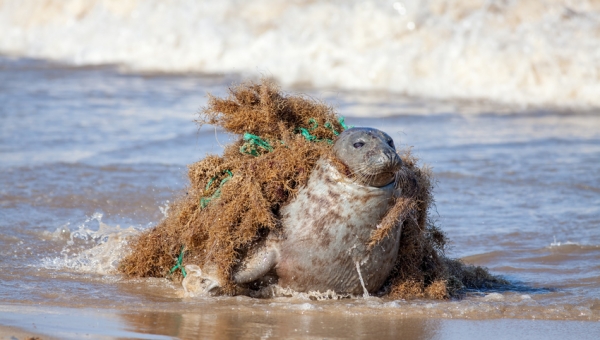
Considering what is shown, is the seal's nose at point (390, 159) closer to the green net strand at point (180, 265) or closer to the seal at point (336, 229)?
the seal at point (336, 229)

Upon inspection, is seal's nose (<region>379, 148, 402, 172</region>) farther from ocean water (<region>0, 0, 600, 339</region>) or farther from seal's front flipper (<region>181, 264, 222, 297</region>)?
seal's front flipper (<region>181, 264, 222, 297</region>)

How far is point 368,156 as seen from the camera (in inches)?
164

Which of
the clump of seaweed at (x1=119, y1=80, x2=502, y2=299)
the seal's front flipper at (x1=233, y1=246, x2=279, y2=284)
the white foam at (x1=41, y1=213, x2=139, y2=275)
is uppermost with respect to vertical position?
the clump of seaweed at (x1=119, y1=80, x2=502, y2=299)

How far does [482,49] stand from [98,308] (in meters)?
12.6

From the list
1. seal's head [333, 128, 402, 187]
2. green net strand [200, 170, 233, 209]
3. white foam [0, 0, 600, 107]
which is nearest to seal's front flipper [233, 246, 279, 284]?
green net strand [200, 170, 233, 209]

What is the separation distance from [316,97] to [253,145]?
424 centimetres

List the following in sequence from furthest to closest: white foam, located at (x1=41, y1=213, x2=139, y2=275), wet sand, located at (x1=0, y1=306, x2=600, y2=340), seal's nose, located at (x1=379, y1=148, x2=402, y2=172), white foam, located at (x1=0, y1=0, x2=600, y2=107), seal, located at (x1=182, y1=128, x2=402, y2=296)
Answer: white foam, located at (x1=0, y1=0, x2=600, y2=107) < white foam, located at (x1=41, y1=213, x2=139, y2=275) < seal, located at (x1=182, y1=128, x2=402, y2=296) < seal's nose, located at (x1=379, y1=148, x2=402, y2=172) < wet sand, located at (x1=0, y1=306, x2=600, y2=340)

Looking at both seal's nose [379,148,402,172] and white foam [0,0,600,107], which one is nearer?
seal's nose [379,148,402,172]

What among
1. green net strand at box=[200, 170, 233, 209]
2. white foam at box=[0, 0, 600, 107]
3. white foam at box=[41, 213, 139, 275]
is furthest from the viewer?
white foam at box=[0, 0, 600, 107]

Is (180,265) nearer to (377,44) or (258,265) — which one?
(258,265)

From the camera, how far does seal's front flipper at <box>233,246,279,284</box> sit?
14.2 ft

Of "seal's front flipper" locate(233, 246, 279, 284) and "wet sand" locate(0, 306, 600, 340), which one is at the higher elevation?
"seal's front flipper" locate(233, 246, 279, 284)

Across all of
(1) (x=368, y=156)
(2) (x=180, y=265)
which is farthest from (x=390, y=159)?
(2) (x=180, y=265)

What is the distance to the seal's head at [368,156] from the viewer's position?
4133 millimetres
